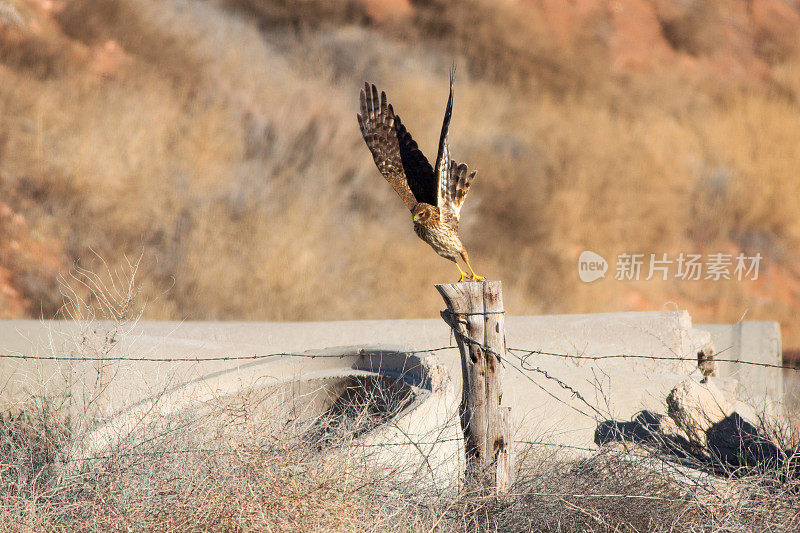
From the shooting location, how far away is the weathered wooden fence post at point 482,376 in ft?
8.11

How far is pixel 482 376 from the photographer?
2.54 meters

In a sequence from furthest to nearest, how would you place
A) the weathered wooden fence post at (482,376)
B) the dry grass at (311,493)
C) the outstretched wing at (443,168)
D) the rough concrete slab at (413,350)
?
the rough concrete slab at (413,350)
the weathered wooden fence post at (482,376)
the outstretched wing at (443,168)
the dry grass at (311,493)

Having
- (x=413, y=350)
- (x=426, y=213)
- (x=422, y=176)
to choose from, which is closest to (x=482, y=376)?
(x=426, y=213)

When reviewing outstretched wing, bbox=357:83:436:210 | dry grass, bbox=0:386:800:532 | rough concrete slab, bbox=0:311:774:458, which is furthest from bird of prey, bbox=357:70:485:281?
rough concrete slab, bbox=0:311:774:458

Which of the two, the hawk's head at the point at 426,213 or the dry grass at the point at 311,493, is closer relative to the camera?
the dry grass at the point at 311,493

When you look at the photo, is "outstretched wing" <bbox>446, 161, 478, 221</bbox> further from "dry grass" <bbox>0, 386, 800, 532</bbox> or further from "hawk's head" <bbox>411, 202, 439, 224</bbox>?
"dry grass" <bbox>0, 386, 800, 532</bbox>

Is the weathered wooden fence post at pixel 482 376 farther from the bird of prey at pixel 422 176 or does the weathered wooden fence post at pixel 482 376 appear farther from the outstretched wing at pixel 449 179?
the outstretched wing at pixel 449 179

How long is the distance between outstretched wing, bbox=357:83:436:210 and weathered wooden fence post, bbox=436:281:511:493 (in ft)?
1.23

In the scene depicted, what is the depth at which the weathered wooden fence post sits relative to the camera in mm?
2473

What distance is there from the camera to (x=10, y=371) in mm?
3814

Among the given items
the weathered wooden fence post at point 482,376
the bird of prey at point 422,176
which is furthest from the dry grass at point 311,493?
the bird of prey at point 422,176

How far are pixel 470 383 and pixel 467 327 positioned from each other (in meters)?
0.22

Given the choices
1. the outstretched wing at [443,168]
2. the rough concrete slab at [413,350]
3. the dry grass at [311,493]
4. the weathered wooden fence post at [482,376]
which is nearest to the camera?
the dry grass at [311,493]

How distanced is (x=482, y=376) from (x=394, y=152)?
0.89 m
